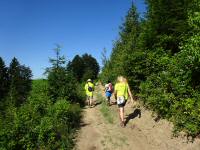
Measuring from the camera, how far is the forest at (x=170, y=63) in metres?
11.6

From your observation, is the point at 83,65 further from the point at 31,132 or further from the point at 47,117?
the point at 31,132

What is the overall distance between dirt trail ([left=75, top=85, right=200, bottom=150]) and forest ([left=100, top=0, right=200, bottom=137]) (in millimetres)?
470

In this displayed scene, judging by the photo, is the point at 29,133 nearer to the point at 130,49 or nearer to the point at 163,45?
the point at 163,45

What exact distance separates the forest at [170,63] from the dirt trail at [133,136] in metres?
0.47

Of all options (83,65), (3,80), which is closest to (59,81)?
(3,80)

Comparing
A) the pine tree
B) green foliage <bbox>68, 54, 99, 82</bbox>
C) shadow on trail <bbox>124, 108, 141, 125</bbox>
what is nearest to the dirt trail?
shadow on trail <bbox>124, 108, 141, 125</bbox>

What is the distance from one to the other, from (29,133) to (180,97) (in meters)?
5.98

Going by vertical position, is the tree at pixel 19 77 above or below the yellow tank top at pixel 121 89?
above

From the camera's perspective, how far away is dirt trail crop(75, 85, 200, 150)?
36.2 ft

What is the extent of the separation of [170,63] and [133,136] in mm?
4565

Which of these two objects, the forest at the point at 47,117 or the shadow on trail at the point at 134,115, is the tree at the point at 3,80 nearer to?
the forest at the point at 47,117

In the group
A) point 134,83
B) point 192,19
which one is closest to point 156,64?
point 134,83

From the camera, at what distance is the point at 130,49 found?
865 inches

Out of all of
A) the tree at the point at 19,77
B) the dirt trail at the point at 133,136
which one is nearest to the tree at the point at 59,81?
the dirt trail at the point at 133,136
